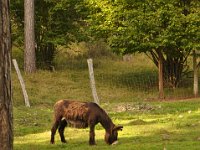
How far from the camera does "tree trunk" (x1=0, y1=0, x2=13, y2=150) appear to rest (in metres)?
7.18

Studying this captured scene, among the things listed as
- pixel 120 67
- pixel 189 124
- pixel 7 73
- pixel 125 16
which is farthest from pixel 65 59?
pixel 7 73

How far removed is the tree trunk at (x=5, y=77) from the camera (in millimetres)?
7184

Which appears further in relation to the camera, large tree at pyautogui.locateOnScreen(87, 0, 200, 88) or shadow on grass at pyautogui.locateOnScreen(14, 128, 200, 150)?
large tree at pyautogui.locateOnScreen(87, 0, 200, 88)

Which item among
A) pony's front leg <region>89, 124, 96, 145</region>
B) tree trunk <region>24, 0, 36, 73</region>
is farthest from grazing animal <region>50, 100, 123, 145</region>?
tree trunk <region>24, 0, 36, 73</region>

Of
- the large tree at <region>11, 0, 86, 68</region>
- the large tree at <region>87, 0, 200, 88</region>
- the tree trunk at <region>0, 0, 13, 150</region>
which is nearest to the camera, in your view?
the tree trunk at <region>0, 0, 13, 150</region>

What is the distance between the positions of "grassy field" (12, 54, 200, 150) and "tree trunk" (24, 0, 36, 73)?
0.77m

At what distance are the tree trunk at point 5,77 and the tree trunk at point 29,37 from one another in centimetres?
2484

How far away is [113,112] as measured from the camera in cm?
2030

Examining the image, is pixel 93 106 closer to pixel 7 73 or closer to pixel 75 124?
pixel 75 124

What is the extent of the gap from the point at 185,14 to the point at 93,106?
1663 centimetres

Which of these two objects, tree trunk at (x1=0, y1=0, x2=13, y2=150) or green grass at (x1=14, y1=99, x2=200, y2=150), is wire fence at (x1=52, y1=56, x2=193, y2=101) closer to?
green grass at (x1=14, y1=99, x2=200, y2=150)

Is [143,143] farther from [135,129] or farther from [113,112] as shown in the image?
[113,112]

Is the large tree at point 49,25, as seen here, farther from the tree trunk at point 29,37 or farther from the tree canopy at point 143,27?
the tree trunk at point 29,37

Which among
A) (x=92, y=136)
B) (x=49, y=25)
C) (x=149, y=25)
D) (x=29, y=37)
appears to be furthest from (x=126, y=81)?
(x=92, y=136)
